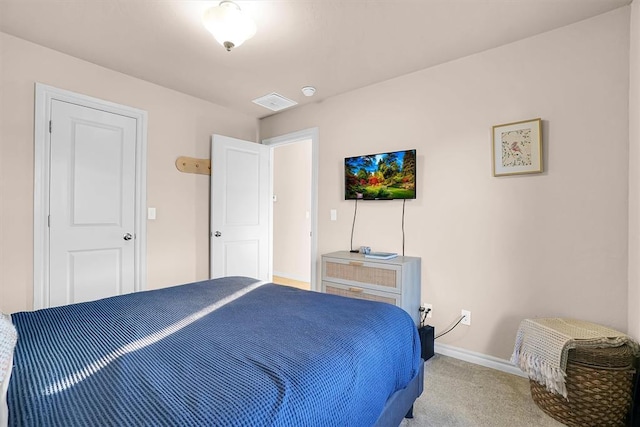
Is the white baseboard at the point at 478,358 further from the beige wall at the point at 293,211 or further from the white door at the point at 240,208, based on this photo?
the beige wall at the point at 293,211

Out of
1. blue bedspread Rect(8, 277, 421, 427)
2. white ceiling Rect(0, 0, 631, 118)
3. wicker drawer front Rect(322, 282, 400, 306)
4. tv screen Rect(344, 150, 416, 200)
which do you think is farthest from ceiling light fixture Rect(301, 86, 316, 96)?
blue bedspread Rect(8, 277, 421, 427)

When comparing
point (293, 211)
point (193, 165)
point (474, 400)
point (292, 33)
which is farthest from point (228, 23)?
point (293, 211)

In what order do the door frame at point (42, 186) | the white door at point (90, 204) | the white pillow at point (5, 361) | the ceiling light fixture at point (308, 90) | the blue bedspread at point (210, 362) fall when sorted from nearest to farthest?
the white pillow at point (5, 361) < the blue bedspread at point (210, 362) < the door frame at point (42, 186) < the white door at point (90, 204) < the ceiling light fixture at point (308, 90)

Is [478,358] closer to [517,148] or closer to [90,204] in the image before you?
[517,148]

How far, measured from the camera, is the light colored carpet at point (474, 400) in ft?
5.88

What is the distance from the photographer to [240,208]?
372 cm

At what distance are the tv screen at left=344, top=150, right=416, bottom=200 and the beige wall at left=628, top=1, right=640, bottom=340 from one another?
138cm

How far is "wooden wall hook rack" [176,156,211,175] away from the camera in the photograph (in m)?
3.36

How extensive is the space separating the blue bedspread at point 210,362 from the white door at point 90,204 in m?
1.22

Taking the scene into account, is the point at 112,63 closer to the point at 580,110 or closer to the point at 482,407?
the point at 580,110

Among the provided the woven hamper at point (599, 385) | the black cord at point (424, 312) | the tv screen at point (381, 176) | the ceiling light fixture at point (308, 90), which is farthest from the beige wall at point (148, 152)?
the woven hamper at point (599, 385)

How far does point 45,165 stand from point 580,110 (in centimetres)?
388

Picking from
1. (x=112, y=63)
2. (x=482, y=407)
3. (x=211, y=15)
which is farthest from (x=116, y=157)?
(x=482, y=407)

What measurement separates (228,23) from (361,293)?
2199 mm
